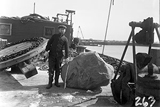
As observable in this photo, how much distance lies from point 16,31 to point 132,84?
13089 millimetres

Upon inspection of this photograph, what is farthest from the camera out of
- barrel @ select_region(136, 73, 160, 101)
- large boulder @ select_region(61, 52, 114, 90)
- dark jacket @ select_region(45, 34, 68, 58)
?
dark jacket @ select_region(45, 34, 68, 58)

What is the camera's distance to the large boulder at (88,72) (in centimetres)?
527

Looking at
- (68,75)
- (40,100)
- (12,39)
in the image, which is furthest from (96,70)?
(12,39)

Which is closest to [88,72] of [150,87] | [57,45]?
[57,45]

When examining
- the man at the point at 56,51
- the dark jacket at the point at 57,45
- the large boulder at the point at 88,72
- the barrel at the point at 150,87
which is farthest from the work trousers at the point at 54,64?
the barrel at the point at 150,87

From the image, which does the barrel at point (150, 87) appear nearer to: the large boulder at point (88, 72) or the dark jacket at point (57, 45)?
the large boulder at point (88, 72)

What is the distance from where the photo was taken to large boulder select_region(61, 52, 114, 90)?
527 cm

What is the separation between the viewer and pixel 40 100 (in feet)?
13.8

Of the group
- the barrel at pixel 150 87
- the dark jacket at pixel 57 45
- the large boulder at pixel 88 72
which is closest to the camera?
the barrel at pixel 150 87

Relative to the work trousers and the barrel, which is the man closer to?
the work trousers

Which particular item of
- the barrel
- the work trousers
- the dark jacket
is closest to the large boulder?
the work trousers

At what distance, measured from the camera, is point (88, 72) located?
538cm

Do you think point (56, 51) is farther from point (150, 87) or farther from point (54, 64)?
point (150, 87)

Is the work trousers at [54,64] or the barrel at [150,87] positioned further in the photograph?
the work trousers at [54,64]
